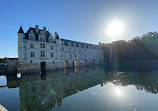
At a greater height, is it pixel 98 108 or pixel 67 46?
pixel 67 46

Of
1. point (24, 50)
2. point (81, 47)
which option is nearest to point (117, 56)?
point (81, 47)

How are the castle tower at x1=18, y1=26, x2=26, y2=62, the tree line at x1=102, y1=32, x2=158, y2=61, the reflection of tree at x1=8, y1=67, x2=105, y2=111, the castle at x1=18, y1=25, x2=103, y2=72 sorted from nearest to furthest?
the reflection of tree at x1=8, y1=67, x2=105, y2=111 < the castle tower at x1=18, y1=26, x2=26, y2=62 < the castle at x1=18, y1=25, x2=103, y2=72 < the tree line at x1=102, y1=32, x2=158, y2=61

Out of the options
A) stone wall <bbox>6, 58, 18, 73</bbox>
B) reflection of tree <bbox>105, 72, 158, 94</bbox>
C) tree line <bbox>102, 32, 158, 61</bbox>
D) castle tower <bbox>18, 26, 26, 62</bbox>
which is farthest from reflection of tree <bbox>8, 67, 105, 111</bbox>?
tree line <bbox>102, 32, 158, 61</bbox>

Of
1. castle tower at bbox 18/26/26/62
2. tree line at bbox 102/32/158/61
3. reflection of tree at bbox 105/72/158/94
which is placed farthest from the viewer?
tree line at bbox 102/32/158/61

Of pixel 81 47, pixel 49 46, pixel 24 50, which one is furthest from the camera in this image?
pixel 81 47

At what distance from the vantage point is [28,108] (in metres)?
6.19

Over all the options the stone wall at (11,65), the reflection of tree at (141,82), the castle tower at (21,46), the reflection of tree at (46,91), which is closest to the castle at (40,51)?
the castle tower at (21,46)

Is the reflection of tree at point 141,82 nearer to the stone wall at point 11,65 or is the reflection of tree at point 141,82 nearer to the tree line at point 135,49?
the stone wall at point 11,65

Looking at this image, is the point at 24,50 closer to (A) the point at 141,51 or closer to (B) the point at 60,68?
(B) the point at 60,68

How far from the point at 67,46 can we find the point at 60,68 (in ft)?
30.1

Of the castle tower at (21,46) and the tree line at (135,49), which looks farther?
the tree line at (135,49)

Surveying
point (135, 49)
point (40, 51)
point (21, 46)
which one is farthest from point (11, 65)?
point (135, 49)

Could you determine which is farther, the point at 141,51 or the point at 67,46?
the point at 141,51

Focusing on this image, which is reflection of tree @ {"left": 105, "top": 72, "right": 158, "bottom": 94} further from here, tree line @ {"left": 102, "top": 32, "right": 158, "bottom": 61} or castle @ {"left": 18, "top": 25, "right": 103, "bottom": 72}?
tree line @ {"left": 102, "top": 32, "right": 158, "bottom": 61}
